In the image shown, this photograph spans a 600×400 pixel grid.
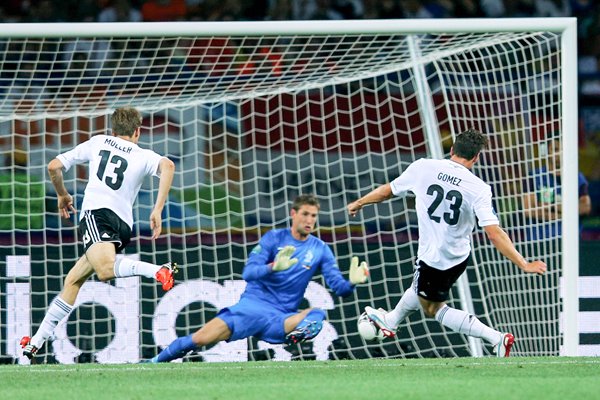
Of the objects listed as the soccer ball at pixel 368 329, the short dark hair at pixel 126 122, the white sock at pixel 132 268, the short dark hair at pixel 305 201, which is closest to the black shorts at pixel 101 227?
the white sock at pixel 132 268

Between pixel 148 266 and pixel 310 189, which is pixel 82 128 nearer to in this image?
pixel 310 189

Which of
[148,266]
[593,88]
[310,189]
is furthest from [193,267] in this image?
[593,88]

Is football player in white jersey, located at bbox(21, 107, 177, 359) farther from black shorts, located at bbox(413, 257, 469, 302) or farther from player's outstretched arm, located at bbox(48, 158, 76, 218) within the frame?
black shorts, located at bbox(413, 257, 469, 302)

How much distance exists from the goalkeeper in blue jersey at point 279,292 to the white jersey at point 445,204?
671mm

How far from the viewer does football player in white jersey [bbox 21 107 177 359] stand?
27.0 ft

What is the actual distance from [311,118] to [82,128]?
2.04m

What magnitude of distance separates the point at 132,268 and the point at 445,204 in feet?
6.83

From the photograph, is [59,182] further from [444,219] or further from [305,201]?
[444,219]

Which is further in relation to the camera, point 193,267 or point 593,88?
point 593,88

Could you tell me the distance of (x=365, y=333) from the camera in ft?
28.3

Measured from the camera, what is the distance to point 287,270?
909 cm

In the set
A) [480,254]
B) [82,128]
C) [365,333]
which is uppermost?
[82,128]

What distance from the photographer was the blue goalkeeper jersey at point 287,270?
8992mm

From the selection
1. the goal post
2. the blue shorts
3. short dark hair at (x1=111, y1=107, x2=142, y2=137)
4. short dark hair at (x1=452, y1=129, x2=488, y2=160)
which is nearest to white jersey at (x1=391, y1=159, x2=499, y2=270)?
short dark hair at (x1=452, y1=129, x2=488, y2=160)
